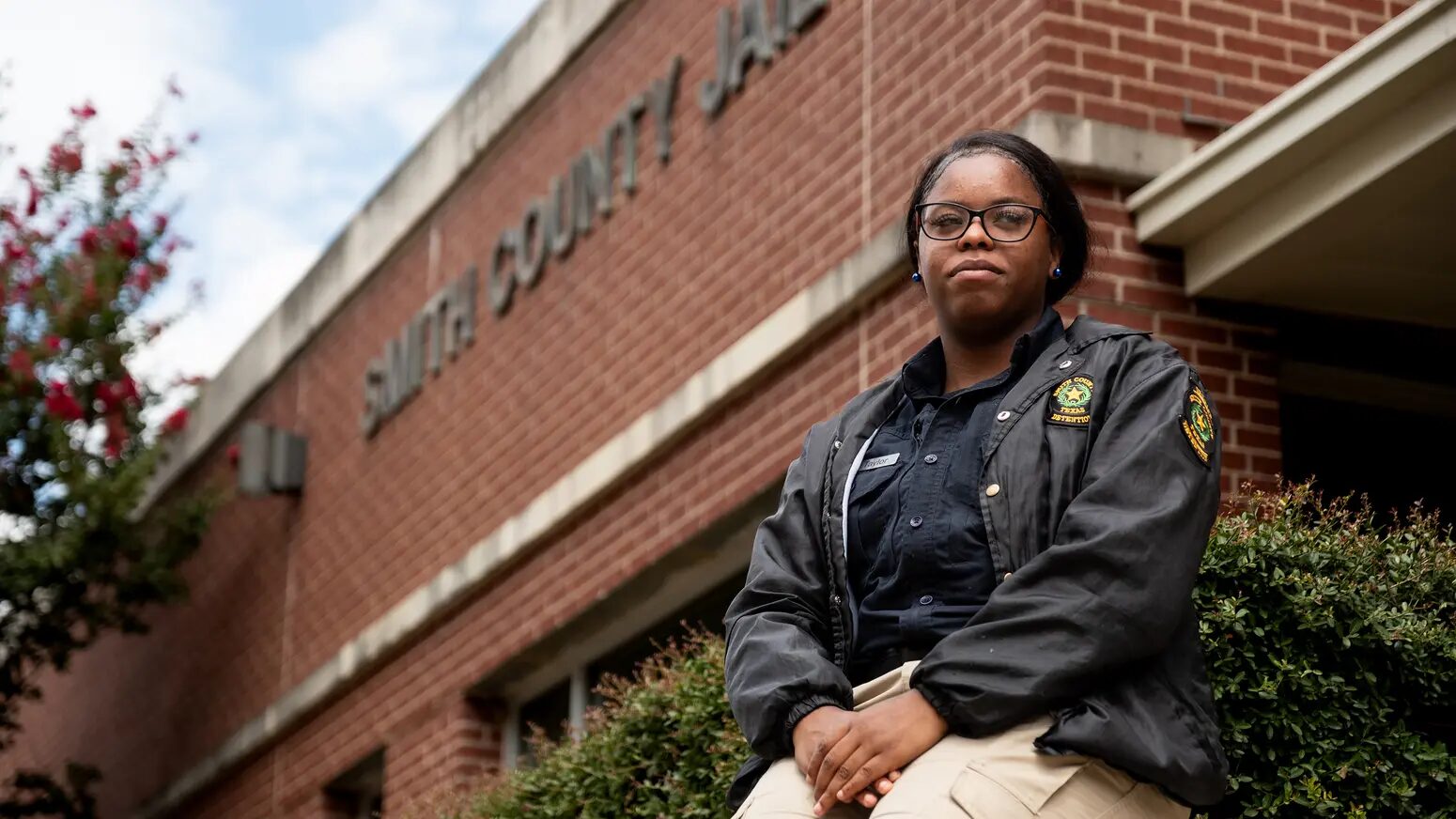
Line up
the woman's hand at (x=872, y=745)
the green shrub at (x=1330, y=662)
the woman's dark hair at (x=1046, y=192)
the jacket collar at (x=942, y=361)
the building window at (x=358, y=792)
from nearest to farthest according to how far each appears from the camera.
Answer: the woman's hand at (x=872, y=745), the jacket collar at (x=942, y=361), the woman's dark hair at (x=1046, y=192), the green shrub at (x=1330, y=662), the building window at (x=358, y=792)

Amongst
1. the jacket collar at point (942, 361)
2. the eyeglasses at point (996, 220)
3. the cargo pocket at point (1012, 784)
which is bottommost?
the cargo pocket at point (1012, 784)

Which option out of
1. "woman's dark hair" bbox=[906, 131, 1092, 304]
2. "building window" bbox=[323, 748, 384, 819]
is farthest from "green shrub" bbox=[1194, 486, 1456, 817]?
"building window" bbox=[323, 748, 384, 819]

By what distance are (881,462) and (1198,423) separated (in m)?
0.59

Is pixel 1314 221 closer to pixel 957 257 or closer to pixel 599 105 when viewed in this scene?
pixel 957 257

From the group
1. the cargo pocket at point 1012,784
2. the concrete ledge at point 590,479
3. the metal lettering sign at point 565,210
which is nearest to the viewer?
the cargo pocket at point 1012,784

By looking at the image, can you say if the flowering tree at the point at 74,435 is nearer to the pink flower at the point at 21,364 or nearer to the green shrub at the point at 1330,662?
the pink flower at the point at 21,364

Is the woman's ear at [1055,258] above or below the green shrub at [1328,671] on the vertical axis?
above

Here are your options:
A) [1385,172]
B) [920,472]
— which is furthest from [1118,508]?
[1385,172]

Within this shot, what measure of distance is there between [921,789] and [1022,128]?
414cm

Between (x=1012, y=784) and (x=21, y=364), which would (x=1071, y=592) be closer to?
(x=1012, y=784)

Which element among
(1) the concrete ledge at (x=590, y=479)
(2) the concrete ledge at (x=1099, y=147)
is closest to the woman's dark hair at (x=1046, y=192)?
(1) the concrete ledge at (x=590, y=479)

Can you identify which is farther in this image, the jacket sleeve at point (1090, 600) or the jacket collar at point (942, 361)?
the jacket collar at point (942, 361)

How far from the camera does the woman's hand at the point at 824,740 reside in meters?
3.47

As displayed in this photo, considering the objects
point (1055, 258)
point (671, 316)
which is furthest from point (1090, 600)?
point (671, 316)
